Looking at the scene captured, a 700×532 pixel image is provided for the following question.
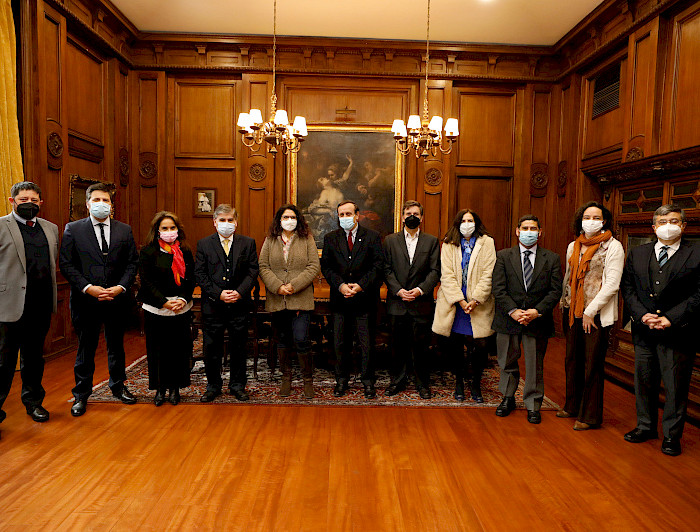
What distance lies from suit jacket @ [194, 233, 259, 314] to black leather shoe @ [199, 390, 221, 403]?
0.67m

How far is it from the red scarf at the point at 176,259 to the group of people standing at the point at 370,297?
11 millimetres

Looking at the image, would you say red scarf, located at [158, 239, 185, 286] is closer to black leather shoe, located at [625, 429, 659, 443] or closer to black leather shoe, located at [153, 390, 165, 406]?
black leather shoe, located at [153, 390, 165, 406]

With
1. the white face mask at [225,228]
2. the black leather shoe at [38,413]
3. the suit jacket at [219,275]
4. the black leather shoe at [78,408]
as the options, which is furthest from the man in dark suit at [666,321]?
the black leather shoe at [38,413]

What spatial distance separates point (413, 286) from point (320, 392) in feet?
4.08

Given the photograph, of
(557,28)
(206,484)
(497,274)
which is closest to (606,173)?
(557,28)

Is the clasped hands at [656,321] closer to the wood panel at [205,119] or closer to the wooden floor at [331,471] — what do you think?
the wooden floor at [331,471]

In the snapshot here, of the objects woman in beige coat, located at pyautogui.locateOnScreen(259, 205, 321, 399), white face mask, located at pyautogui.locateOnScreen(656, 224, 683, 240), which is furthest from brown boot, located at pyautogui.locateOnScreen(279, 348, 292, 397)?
white face mask, located at pyautogui.locateOnScreen(656, 224, 683, 240)

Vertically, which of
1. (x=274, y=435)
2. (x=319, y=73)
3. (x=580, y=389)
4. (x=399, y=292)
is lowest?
(x=274, y=435)

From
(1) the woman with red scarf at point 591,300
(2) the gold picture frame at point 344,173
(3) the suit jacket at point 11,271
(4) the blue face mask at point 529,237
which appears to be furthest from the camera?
(2) the gold picture frame at point 344,173

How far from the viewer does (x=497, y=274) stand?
12.7ft

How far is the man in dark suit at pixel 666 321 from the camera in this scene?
3248mm

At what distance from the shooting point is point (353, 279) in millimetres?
4246

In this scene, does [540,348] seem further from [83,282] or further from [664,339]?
[83,282]

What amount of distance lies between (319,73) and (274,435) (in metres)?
5.37
